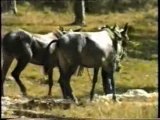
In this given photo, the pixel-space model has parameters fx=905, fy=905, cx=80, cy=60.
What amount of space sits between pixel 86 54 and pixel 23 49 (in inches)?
23.0

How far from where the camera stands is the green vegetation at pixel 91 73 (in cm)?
808

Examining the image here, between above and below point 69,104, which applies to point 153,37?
above

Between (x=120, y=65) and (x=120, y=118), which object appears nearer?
(x=120, y=118)

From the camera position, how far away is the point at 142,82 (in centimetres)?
828

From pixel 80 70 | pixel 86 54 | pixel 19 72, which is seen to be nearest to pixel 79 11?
pixel 86 54

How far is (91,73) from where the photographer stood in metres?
8.41

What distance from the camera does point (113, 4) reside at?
8.36m

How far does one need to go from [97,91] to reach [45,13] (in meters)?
0.90

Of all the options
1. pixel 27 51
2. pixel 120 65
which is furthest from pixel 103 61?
pixel 27 51

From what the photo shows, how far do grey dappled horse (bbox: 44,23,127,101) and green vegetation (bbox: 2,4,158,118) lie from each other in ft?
0.23

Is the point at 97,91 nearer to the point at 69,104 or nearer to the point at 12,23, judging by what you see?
the point at 69,104

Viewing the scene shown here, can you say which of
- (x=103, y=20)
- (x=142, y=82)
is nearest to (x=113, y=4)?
(x=103, y=20)

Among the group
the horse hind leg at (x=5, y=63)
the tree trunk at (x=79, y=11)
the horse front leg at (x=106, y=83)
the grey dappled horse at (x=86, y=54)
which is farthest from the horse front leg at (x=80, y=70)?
the horse hind leg at (x=5, y=63)

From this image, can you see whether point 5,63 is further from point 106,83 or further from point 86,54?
point 106,83
